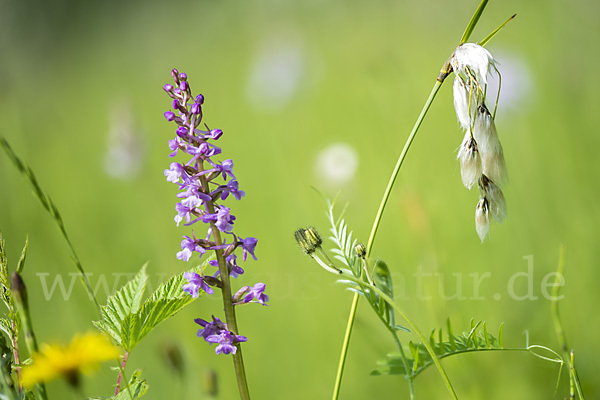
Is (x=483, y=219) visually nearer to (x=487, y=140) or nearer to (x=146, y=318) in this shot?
(x=487, y=140)

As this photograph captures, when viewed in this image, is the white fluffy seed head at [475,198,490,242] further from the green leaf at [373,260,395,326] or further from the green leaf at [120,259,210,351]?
the green leaf at [120,259,210,351]

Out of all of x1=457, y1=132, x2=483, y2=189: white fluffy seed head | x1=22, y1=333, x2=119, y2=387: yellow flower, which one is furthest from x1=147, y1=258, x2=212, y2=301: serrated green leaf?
x1=457, y1=132, x2=483, y2=189: white fluffy seed head

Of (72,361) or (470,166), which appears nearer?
(72,361)

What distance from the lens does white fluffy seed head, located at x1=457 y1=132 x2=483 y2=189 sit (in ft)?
1.84

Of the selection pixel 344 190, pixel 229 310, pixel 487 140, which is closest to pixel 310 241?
pixel 229 310

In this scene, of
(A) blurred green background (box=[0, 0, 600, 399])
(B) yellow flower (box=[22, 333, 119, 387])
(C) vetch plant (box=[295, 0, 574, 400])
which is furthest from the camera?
(A) blurred green background (box=[0, 0, 600, 399])

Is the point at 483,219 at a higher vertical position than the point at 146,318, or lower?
higher

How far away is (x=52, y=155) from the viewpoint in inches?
147

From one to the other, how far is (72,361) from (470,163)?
0.43m

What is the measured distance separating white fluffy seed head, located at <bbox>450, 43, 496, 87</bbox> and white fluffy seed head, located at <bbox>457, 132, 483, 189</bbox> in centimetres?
7

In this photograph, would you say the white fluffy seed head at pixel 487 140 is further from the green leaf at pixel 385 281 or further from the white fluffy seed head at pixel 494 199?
the green leaf at pixel 385 281

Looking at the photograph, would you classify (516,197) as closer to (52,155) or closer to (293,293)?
(293,293)

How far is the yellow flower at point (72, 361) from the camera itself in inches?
16.4

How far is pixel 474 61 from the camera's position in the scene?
0.52 meters
